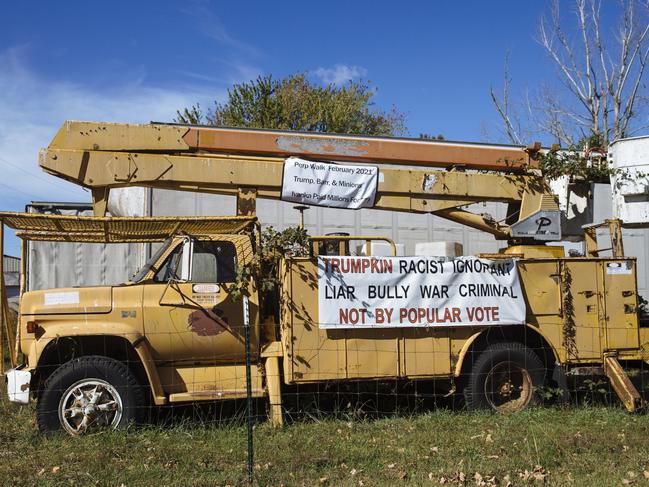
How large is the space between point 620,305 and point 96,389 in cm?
597

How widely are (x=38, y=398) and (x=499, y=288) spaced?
508 cm

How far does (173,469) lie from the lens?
220 inches

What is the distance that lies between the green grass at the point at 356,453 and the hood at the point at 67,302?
123 cm

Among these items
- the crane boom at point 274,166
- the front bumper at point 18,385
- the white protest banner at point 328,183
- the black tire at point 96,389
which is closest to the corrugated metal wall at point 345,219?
the crane boom at point 274,166

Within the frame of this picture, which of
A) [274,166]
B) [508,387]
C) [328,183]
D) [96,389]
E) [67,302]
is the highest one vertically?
[274,166]

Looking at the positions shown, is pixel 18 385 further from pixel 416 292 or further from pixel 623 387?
pixel 623 387

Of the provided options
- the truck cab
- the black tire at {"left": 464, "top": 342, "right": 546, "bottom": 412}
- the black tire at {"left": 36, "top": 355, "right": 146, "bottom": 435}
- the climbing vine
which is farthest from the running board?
the black tire at {"left": 36, "top": 355, "right": 146, "bottom": 435}

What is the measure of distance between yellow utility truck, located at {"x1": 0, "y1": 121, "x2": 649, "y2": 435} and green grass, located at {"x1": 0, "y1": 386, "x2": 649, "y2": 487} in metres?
0.37

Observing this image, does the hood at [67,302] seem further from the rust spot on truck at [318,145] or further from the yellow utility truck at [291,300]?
the rust spot on truck at [318,145]

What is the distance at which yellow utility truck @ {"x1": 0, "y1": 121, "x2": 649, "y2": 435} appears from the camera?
6723 millimetres

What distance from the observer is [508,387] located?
302 inches

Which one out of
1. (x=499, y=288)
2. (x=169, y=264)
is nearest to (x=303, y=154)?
(x=169, y=264)

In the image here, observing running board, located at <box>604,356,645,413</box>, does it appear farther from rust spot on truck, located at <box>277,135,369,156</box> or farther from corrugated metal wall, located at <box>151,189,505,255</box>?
corrugated metal wall, located at <box>151,189,505,255</box>

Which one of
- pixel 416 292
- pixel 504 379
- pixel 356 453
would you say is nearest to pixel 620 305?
pixel 504 379
